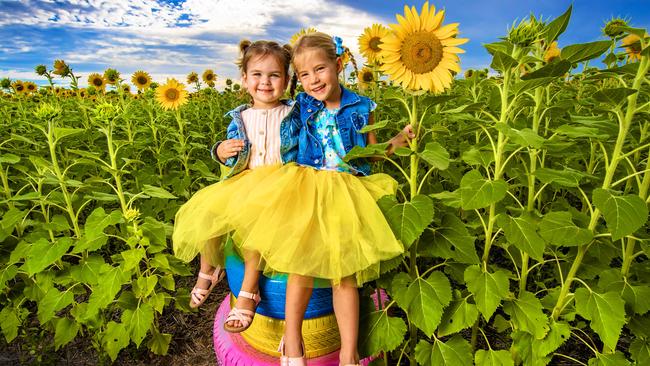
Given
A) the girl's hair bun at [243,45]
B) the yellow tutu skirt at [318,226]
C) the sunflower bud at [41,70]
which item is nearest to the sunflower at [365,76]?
the girl's hair bun at [243,45]

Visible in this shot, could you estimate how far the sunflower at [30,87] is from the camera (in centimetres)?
686

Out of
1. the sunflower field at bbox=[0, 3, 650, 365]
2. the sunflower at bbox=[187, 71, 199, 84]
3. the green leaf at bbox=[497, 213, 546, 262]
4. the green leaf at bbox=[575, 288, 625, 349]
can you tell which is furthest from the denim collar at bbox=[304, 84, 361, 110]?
the sunflower at bbox=[187, 71, 199, 84]

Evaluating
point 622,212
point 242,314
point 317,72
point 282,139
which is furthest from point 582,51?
point 242,314

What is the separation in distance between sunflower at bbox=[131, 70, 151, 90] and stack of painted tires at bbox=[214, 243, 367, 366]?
400 centimetres

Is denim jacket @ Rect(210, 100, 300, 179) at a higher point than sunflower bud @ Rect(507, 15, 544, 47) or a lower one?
lower

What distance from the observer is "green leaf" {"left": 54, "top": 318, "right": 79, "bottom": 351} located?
2.12m

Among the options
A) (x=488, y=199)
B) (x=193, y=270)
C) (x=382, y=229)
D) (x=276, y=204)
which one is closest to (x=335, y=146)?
(x=276, y=204)

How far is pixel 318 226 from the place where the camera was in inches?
64.2

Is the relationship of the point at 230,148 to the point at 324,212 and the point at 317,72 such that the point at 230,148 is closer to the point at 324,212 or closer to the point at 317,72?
the point at 317,72

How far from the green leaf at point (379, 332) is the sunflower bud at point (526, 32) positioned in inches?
40.2

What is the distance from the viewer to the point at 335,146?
6.52 ft

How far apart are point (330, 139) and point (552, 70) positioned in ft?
3.32

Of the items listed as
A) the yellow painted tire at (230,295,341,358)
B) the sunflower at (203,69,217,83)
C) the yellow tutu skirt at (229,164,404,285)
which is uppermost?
the yellow tutu skirt at (229,164,404,285)

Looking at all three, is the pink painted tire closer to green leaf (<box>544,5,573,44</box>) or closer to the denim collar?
the denim collar
